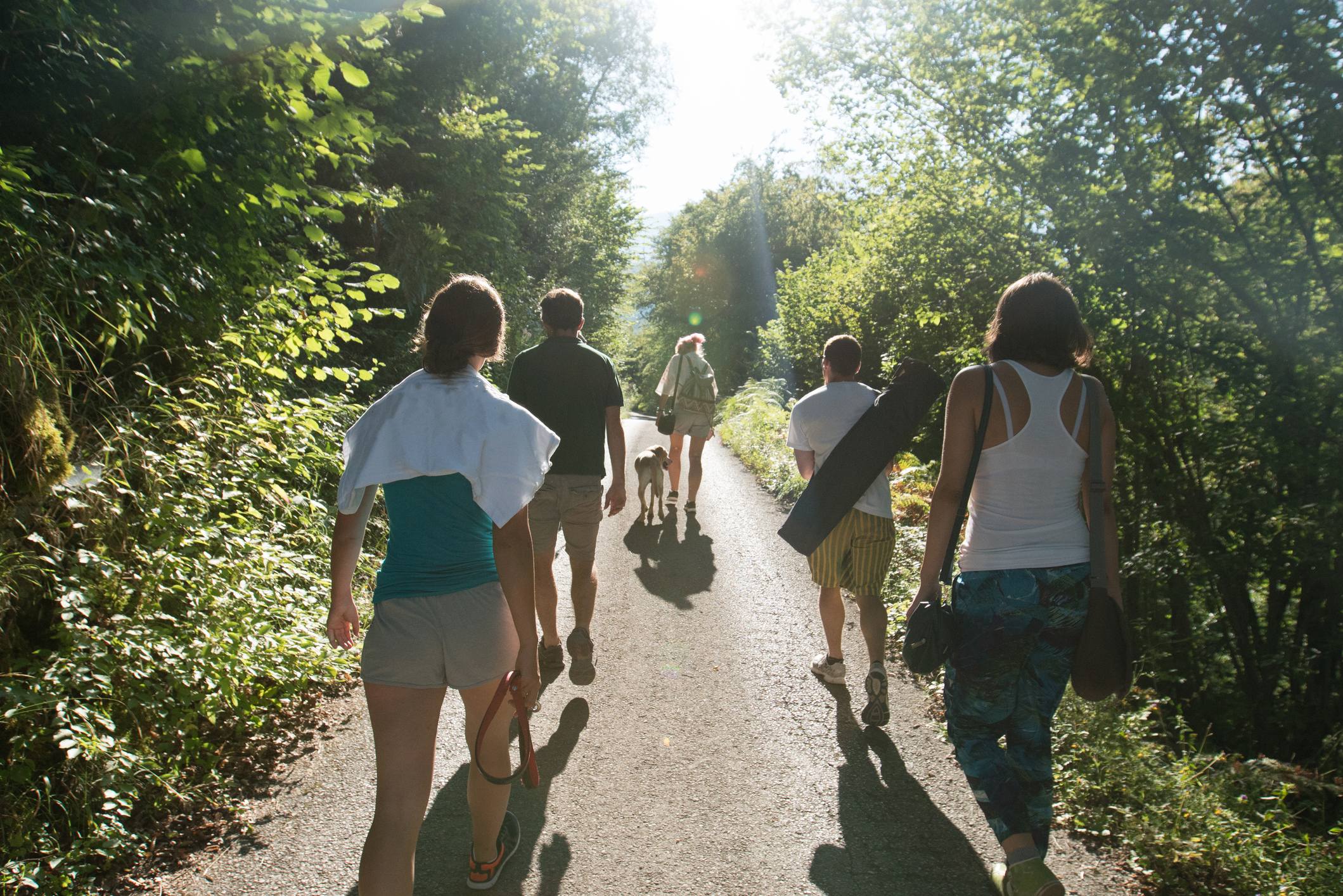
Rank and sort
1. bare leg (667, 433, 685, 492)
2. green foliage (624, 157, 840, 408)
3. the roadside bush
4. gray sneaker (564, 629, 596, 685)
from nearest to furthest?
the roadside bush < gray sneaker (564, 629, 596, 685) < bare leg (667, 433, 685, 492) < green foliage (624, 157, 840, 408)

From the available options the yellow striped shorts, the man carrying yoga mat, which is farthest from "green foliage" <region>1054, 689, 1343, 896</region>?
the yellow striped shorts

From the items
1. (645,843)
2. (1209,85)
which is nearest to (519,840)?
(645,843)

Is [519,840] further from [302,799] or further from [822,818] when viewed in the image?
[822,818]

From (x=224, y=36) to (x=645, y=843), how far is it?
4656mm

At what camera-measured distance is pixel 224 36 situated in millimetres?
4285

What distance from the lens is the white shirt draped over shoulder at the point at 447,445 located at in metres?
2.29

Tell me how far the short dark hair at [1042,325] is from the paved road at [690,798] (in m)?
2.00

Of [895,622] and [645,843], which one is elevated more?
[895,622]

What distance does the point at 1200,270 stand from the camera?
4867 mm

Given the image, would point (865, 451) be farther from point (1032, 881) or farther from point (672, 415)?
point (672, 415)

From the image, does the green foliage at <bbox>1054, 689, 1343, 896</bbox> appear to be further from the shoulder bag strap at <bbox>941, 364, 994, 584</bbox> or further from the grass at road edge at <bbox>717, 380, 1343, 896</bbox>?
the shoulder bag strap at <bbox>941, 364, 994, 584</bbox>

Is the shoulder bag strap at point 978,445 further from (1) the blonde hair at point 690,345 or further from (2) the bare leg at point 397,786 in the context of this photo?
(1) the blonde hair at point 690,345

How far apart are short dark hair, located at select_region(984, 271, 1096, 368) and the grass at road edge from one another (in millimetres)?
1952

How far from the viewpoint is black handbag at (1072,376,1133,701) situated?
8.55 ft
